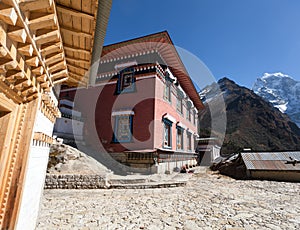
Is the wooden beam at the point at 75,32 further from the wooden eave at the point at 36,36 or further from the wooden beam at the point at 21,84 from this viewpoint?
the wooden beam at the point at 21,84

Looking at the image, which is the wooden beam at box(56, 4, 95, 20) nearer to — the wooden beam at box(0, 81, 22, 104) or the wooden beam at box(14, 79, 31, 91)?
the wooden beam at box(14, 79, 31, 91)

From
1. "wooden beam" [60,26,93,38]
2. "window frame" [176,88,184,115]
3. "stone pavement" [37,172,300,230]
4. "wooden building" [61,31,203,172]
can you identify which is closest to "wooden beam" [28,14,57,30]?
"wooden beam" [60,26,93,38]

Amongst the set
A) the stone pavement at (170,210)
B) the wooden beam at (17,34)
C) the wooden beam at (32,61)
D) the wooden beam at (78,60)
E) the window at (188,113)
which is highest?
the window at (188,113)

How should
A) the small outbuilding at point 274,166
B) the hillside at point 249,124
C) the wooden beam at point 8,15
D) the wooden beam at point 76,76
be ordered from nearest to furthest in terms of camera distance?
the wooden beam at point 8,15 → the wooden beam at point 76,76 → the small outbuilding at point 274,166 → the hillside at point 249,124

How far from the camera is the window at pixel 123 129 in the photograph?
10.5 m

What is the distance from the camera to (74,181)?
7.27 m

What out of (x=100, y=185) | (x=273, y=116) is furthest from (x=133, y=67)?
(x=273, y=116)

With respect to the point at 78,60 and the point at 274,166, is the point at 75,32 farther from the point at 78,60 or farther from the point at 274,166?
the point at 274,166

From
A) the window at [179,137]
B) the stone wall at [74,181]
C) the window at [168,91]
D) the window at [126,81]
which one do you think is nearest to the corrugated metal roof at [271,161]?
the window at [179,137]

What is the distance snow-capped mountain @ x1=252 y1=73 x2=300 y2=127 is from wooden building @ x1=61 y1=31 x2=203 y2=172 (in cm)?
10356

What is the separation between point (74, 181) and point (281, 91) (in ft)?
456

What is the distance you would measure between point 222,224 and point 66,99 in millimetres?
13439


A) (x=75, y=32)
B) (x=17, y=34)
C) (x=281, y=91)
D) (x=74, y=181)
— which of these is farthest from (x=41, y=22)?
(x=281, y=91)

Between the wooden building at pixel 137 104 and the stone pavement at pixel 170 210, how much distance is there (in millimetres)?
3828
